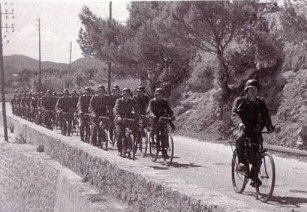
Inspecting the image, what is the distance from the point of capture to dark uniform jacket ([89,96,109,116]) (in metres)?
14.5

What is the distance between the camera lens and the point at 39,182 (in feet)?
35.7

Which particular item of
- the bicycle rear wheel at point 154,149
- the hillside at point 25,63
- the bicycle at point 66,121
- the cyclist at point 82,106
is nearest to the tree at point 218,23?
the bicycle at point 66,121

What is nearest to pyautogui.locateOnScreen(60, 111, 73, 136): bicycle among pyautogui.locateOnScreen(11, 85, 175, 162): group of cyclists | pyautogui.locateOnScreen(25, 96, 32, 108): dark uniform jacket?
pyautogui.locateOnScreen(11, 85, 175, 162): group of cyclists

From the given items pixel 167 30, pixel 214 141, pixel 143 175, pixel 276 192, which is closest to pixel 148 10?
pixel 167 30

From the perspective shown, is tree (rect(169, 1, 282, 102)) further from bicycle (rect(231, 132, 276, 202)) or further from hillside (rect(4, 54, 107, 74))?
hillside (rect(4, 54, 107, 74))

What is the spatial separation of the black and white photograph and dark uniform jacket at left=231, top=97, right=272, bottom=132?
0.02m

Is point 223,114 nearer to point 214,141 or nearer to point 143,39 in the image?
point 214,141

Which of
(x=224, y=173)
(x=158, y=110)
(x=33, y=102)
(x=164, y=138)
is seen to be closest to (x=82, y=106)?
(x=158, y=110)

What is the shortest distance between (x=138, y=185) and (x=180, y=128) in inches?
698

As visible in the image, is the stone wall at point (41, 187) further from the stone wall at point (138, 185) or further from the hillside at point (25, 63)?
the hillside at point (25, 63)

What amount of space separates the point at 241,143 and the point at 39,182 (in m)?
4.88

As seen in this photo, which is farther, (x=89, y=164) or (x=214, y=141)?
(x=214, y=141)

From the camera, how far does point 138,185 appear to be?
19.7 feet

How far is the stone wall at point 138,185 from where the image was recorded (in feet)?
15.2
